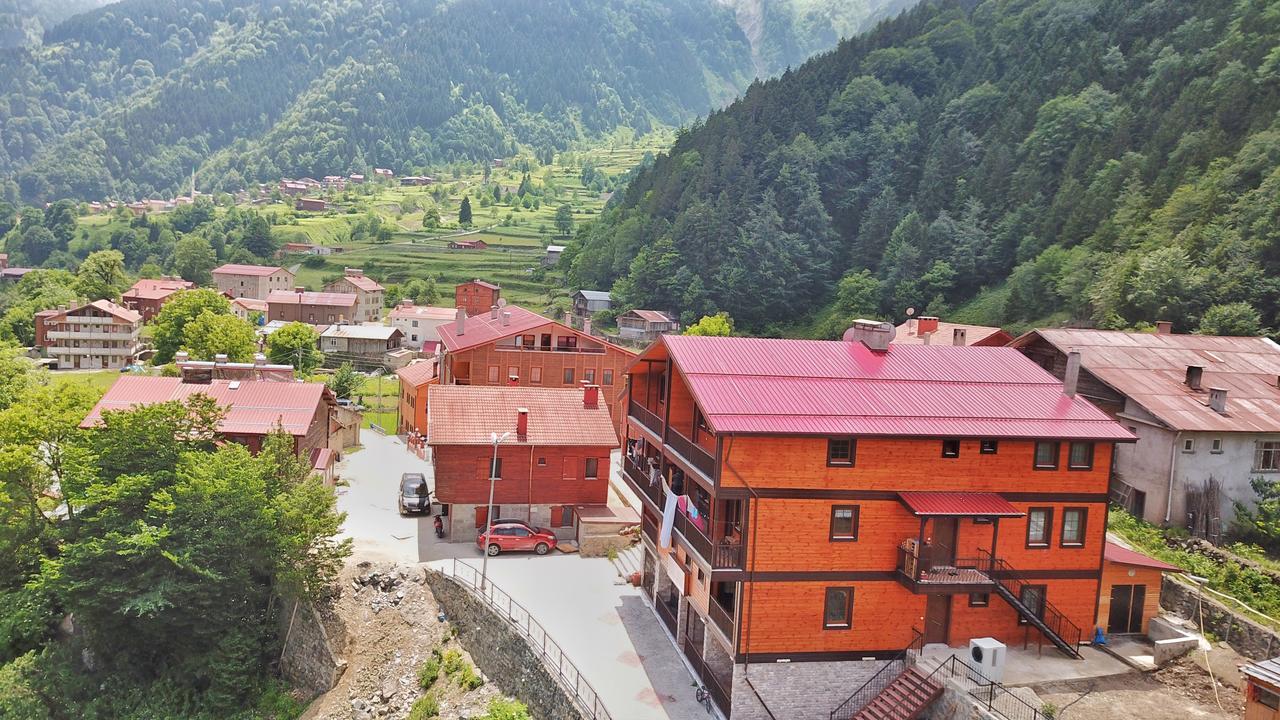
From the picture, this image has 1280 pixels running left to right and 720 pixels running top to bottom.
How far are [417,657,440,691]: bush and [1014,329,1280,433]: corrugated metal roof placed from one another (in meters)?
26.5

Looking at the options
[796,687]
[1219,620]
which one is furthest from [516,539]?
[1219,620]

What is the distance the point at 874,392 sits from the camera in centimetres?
2603

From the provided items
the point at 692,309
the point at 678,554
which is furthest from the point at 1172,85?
the point at 678,554

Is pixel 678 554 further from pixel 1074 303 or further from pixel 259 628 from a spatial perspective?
pixel 1074 303

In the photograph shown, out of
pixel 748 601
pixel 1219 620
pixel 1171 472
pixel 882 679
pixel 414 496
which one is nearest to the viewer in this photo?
pixel 748 601

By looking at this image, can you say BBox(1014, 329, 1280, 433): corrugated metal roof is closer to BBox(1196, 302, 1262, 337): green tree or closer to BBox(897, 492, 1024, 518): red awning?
BBox(897, 492, 1024, 518): red awning

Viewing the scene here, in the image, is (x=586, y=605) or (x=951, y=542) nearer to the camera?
(x=951, y=542)

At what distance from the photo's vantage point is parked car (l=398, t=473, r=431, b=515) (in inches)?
1599

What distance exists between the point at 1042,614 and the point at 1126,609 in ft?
11.6

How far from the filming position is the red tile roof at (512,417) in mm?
37281

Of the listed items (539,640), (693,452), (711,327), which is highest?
(711,327)

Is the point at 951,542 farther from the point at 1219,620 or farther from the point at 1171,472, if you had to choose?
the point at 1171,472

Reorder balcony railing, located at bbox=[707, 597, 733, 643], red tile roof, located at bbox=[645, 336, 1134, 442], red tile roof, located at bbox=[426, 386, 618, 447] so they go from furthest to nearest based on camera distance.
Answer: red tile roof, located at bbox=[426, 386, 618, 447], red tile roof, located at bbox=[645, 336, 1134, 442], balcony railing, located at bbox=[707, 597, 733, 643]

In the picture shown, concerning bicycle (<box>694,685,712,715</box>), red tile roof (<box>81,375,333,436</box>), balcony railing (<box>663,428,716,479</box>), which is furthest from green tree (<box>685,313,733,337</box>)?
bicycle (<box>694,685,712,715</box>)
